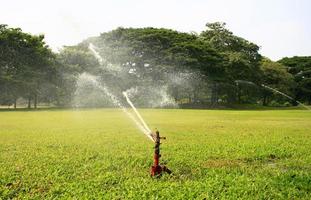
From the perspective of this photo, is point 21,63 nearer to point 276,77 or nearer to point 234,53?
point 234,53

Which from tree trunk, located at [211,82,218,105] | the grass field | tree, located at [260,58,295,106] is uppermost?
tree, located at [260,58,295,106]

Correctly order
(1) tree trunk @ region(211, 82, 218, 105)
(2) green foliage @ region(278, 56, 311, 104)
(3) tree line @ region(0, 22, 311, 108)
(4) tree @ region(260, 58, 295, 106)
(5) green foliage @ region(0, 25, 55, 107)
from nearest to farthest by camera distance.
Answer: (5) green foliage @ region(0, 25, 55, 107), (3) tree line @ region(0, 22, 311, 108), (1) tree trunk @ region(211, 82, 218, 105), (4) tree @ region(260, 58, 295, 106), (2) green foliage @ region(278, 56, 311, 104)

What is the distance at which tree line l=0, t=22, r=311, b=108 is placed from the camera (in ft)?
211

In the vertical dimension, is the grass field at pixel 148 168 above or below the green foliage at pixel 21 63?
below

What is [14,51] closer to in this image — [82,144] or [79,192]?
[82,144]

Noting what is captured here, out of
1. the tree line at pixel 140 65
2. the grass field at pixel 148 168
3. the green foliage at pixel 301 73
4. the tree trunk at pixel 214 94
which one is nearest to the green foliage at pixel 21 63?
the tree line at pixel 140 65

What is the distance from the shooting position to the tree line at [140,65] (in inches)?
2537

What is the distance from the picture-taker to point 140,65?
251ft

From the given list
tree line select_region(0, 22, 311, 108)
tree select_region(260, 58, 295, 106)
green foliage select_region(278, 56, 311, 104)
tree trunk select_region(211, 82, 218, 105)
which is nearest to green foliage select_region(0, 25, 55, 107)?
tree line select_region(0, 22, 311, 108)

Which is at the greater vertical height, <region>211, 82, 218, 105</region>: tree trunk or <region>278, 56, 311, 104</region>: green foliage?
<region>278, 56, 311, 104</region>: green foliage

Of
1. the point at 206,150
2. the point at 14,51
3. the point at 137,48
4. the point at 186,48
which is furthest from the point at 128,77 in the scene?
the point at 206,150

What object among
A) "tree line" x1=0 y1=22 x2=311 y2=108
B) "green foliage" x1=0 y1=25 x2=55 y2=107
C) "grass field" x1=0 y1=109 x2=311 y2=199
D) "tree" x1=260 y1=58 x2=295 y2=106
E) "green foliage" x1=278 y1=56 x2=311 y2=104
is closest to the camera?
"grass field" x1=0 y1=109 x2=311 y2=199

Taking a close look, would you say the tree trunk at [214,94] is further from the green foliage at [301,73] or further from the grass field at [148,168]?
the grass field at [148,168]

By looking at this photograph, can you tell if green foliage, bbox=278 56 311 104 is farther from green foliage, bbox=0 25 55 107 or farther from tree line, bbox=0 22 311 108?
green foliage, bbox=0 25 55 107
